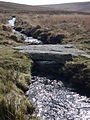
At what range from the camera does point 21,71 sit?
30.2 m

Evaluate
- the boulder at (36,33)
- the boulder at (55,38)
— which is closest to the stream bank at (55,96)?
the boulder at (55,38)

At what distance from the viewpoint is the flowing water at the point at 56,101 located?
21627 mm

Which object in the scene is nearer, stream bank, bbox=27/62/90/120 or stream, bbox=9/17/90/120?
stream, bbox=9/17/90/120

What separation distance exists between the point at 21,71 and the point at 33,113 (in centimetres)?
990

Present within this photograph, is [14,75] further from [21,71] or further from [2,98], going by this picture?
[2,98]

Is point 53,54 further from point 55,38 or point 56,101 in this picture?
point 55,38

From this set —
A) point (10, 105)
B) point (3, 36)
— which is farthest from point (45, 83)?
point (3, 36)

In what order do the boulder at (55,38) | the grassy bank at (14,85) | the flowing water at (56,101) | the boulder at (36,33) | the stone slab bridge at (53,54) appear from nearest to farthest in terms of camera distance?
the grassy bank at (14,85), the flowing water at (56,101), the stone slab bridge at (53,54), the boulder at (55,38), the boulder at (36,33)

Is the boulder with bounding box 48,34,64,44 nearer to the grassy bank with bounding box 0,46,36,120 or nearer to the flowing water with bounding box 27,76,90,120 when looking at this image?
the grassy bank with bounding box 0,46,36,120

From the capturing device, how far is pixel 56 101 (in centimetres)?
2453

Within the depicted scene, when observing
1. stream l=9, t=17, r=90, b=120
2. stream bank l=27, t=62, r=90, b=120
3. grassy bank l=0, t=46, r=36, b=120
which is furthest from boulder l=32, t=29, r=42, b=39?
stream l=9, t=17, r=90, b=120

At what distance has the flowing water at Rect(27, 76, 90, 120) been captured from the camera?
2163 centimetres

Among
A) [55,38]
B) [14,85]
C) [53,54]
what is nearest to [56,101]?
[14,85]

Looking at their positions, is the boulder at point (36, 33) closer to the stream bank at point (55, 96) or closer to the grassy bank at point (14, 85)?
the grassy bank at point (14, 85)
